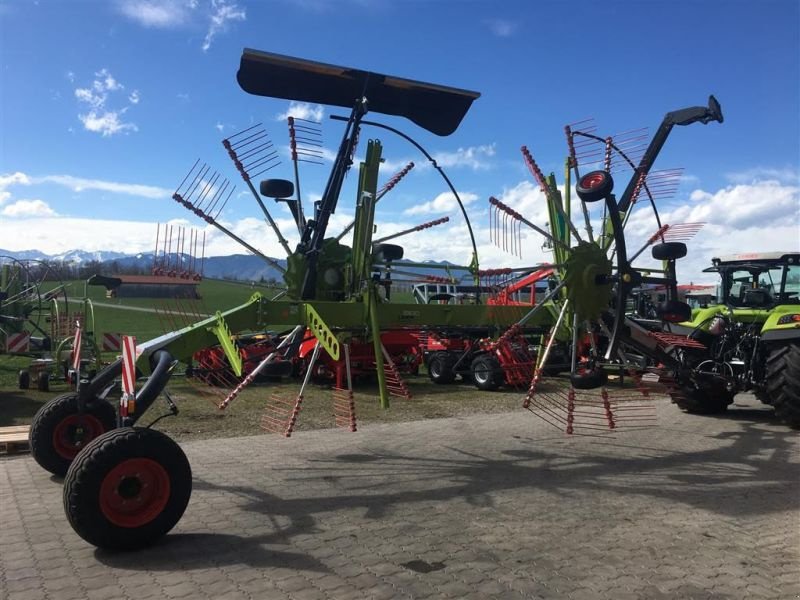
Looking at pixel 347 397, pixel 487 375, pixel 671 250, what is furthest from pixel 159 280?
pixel 487 375

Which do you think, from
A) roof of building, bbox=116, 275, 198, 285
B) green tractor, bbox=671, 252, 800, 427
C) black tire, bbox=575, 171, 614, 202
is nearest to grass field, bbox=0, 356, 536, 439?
roof of building, bbox=116, 275, 198, 285

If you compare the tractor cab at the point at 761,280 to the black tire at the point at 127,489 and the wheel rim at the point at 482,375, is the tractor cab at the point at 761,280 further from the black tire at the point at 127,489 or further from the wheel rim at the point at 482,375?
the black tire at the point at 127,489

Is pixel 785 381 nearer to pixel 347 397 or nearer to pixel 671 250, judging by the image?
pixel 671 250

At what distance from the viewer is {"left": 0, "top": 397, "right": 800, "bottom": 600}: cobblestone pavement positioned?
150 inches

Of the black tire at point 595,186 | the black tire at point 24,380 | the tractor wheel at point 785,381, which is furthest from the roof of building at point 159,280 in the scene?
the black tire at point 24,380

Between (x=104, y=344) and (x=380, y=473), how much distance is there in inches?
343

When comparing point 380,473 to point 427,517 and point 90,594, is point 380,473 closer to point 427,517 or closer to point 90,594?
point 427,517

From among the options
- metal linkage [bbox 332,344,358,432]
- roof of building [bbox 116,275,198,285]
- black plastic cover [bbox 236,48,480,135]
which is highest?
black plastic cover [bbox 236,48,480,135]

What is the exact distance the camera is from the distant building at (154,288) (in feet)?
19.9

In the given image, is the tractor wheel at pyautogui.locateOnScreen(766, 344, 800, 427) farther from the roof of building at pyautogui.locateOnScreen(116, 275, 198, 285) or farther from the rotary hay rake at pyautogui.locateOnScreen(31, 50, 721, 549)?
the roof of building at pyautogui.locateOnScreen(116, 275, 198, 285)

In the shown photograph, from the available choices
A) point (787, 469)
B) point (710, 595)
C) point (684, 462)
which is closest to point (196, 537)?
point (710, 595)

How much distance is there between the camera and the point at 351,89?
6855mm

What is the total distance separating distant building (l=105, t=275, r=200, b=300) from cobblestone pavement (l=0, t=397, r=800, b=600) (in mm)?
1837

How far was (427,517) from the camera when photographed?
5.06 metres
